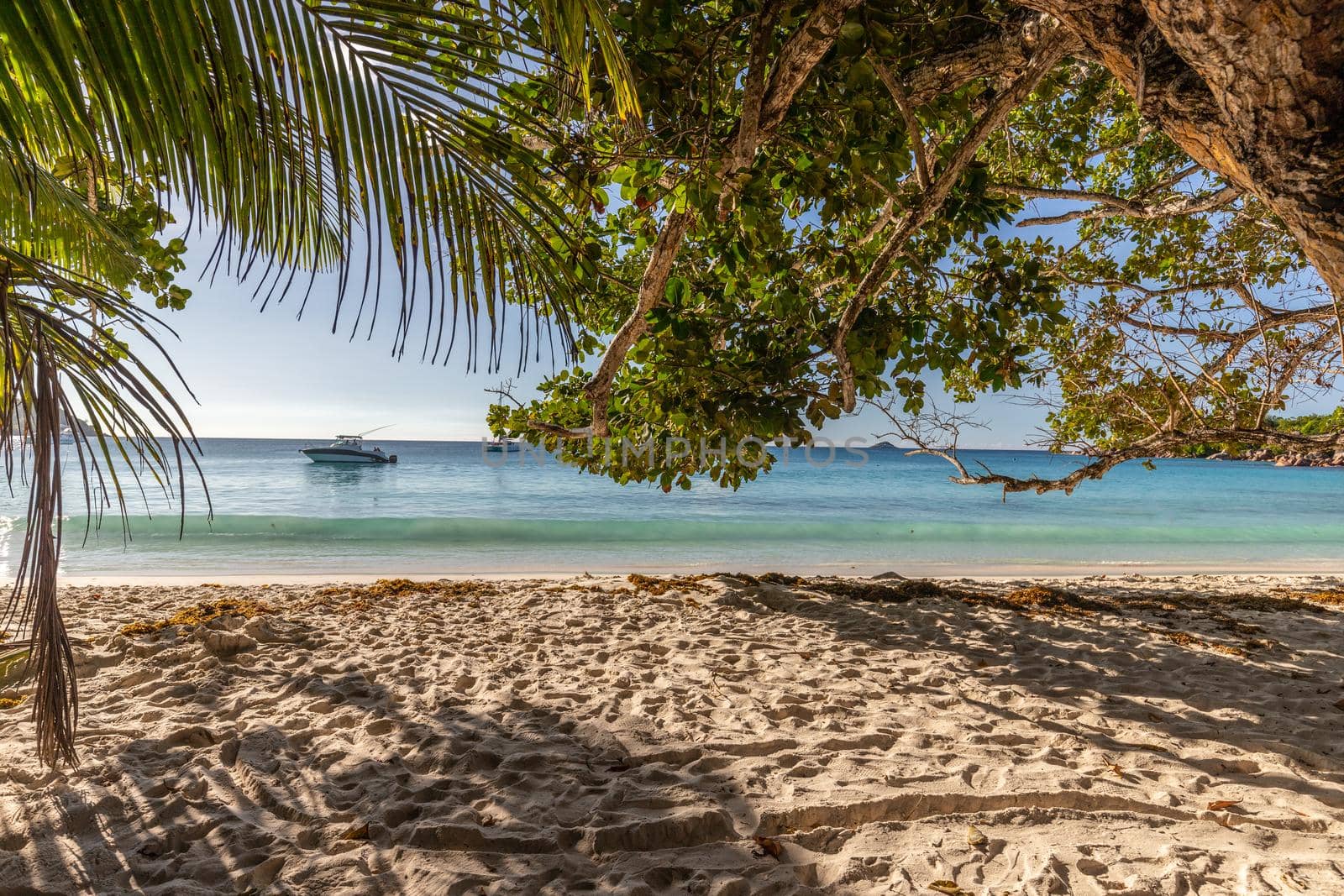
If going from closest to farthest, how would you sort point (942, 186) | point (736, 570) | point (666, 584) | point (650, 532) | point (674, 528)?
point (942, 186) < point (666, 584) < point (736, 570) < point (650, 532) < point (674, 528)

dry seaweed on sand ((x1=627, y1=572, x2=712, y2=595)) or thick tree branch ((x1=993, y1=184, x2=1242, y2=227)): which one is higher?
thick tree branch ((x1=993, y1=184, x2=1242, y2=227))

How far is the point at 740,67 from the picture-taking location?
11.8ft

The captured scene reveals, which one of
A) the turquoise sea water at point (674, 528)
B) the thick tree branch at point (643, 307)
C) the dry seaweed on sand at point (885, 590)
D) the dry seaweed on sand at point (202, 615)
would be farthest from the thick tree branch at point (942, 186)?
the dry seaweed on sand at point (202, 615)

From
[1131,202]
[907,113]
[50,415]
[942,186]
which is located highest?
[1131,202]

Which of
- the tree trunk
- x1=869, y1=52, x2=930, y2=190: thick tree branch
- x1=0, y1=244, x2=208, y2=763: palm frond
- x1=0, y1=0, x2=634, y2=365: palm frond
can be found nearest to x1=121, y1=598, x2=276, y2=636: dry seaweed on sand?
x1=0, y1=244, x2=208, y2=763: palm frond

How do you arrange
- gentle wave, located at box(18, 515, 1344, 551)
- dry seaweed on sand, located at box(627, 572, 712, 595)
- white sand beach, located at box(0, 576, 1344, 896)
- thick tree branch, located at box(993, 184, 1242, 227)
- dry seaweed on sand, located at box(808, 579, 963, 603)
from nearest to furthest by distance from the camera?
white sand beach, located at box(0, 576, 1344, 896) < thick tree branch, located at box(993, 184, 1242, 227) < dry seaweed on sand, located at box(808, 579, 963, 603) < dry seaweed on sand, located at box(627, 572, 712, 595) < gentle wave, located at box(18, 515, 1344, 551)

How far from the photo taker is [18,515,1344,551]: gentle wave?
14375 millimetres

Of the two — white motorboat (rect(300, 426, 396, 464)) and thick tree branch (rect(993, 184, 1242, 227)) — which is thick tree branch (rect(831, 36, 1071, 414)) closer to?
thick tree branch (rect(993, 184, 1242, 227))

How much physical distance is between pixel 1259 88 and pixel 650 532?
1557 cm

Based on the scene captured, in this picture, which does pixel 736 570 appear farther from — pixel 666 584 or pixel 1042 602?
pixel 1042 602

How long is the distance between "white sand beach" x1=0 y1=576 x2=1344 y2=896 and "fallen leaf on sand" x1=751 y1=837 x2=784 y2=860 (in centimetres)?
1

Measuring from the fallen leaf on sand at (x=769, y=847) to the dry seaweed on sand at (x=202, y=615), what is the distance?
15.1ft

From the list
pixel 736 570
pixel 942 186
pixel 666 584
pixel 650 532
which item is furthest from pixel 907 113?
pixel 650 532

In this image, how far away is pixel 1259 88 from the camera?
1439 mm
